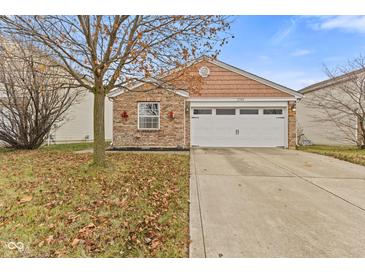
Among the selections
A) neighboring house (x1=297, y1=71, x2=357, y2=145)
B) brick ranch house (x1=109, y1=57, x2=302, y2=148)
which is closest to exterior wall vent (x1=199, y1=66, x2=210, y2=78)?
brick ranch house (x1=109, y1=57, x2=302, y2=148)

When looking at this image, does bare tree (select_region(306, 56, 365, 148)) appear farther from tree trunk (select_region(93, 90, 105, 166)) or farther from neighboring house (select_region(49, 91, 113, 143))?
neighboring house (select_region(49, 91, 113, 143))

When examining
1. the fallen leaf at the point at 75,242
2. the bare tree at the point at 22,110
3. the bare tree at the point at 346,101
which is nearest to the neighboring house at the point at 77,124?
the bare tree at the point at 22,110

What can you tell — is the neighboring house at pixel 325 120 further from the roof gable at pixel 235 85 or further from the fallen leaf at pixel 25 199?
the fallen leaf at pixel 25 199

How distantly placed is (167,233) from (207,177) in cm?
291

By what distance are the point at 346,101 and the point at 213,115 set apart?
9.50 metres

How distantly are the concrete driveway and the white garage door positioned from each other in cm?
523

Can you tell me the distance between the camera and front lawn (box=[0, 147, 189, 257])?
101 inches

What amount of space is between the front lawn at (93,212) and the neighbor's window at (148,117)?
5.85m

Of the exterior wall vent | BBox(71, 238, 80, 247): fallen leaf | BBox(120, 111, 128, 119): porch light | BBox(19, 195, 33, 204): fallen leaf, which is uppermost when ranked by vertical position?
the exterior wall vent

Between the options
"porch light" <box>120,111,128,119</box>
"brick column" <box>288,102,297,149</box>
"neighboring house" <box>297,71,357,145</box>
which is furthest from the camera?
"neighboring house" <box>297,71,357,145</box>

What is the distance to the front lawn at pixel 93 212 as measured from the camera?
257cm

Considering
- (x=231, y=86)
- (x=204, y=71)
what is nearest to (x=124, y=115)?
(x=204, y=71)

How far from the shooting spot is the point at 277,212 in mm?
3592
